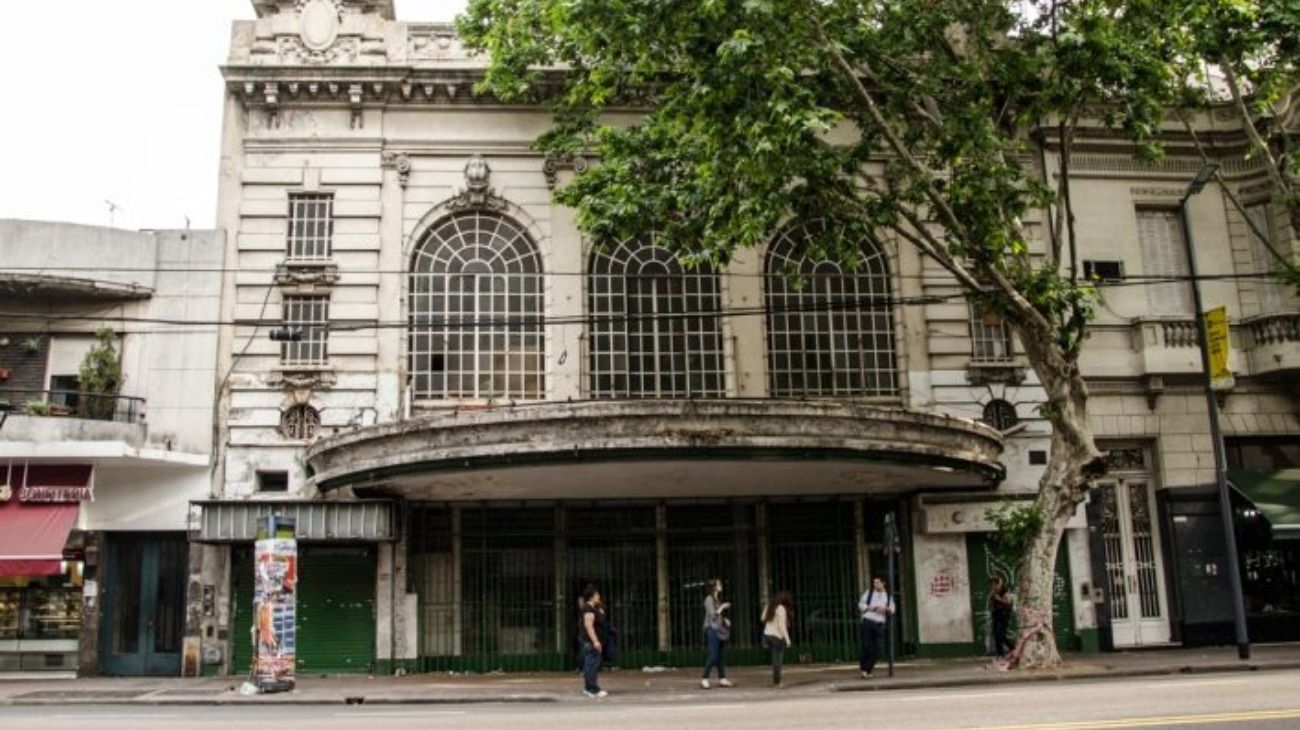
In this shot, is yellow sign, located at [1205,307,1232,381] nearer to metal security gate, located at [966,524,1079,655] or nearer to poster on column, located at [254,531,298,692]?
metal security gate, located at [966,524,1079,655]

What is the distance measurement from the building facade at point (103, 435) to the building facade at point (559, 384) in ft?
2.44

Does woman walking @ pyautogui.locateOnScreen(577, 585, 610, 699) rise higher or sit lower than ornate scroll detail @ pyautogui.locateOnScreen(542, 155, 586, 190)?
lower

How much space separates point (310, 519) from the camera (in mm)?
21938

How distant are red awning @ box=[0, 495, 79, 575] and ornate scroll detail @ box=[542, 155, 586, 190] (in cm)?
1138

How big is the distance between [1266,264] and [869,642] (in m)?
13.8

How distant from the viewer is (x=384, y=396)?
2322 centimetres

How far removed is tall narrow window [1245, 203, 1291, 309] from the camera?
25.4m

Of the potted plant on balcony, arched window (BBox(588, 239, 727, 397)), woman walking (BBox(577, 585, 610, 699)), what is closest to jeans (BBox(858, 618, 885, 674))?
woman walking (BBox(577, 585, 610, 699))

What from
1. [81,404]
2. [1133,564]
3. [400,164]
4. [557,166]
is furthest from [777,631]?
[81,404]

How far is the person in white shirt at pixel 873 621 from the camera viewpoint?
63.2 ft

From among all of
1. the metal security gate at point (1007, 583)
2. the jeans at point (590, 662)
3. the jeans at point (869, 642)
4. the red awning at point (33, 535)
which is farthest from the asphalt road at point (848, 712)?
the metal security gate at point (1007, 583)

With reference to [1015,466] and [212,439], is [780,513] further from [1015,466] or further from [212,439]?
[212,439]

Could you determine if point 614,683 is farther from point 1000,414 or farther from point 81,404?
point 81,404

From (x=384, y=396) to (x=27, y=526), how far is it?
6.95 m
